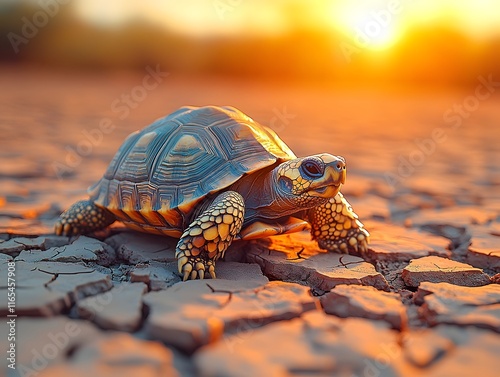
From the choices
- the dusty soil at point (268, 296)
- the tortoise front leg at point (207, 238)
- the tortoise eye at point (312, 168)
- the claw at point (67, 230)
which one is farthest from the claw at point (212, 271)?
the claw at point (67, 230)

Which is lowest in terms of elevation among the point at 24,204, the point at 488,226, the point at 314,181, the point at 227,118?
the point at 24,204

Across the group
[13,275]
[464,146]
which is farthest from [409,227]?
[464,146]

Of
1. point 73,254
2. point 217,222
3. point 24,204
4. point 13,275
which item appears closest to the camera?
point 13,275

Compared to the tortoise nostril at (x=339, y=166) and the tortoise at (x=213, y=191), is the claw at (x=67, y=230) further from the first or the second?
the tortoise nostril at (x=339, y=166)

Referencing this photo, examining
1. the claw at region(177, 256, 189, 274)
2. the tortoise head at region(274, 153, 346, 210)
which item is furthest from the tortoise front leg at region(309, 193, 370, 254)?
the claw at region(177, 256, 189, 274)

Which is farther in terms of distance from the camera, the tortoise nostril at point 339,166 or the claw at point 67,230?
the claw at point 67,230

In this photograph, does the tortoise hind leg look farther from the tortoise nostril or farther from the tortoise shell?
the tortoise nostril

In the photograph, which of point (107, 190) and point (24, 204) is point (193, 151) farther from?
point (24, 204)
